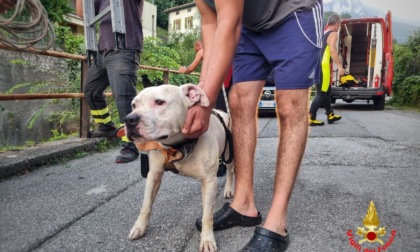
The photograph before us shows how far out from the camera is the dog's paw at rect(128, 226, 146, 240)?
6.05ft

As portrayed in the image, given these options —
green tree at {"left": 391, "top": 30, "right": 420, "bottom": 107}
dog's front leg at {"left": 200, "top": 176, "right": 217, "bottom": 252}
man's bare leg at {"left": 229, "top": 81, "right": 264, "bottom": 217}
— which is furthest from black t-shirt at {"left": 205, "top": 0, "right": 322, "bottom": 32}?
green tree at {"left": 391, "top": 30, "right": 420, "bottom": 107}

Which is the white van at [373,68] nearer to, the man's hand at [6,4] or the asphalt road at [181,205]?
the asphalt road at [181,205]

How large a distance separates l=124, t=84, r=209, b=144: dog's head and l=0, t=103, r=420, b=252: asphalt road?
0.57 meters

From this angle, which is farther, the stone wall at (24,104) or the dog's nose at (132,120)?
the stone wall at (24,104)

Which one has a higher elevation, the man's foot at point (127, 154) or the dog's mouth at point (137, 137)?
the dog's mouth at point (137, 137)

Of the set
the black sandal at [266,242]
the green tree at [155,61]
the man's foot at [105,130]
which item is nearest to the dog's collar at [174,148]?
the black sandal at [266,242]

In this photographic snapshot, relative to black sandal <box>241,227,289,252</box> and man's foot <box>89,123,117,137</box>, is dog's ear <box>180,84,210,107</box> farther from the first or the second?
man's foot <box>89,123,117,137</box>

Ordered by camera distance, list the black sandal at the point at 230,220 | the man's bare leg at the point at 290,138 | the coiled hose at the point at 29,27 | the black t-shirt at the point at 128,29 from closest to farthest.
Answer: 1. the man's bare leg at the point at 290,138
2. the black sandal at the point at 230,220
3. the coiled hose at the point at 29,27
4. the black t-shirt at the point at 128,29

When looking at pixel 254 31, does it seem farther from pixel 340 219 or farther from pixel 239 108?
pixel 340 219

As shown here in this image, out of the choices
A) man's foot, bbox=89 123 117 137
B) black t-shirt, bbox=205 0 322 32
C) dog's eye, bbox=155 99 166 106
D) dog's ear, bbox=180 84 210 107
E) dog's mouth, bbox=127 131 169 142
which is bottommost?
man's foot, bbox=89 123 117 137

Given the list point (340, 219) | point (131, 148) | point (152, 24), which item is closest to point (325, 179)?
point (340, 219)

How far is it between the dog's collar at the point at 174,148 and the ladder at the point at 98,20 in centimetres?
188

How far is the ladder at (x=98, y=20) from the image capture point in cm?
334

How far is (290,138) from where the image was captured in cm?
190
